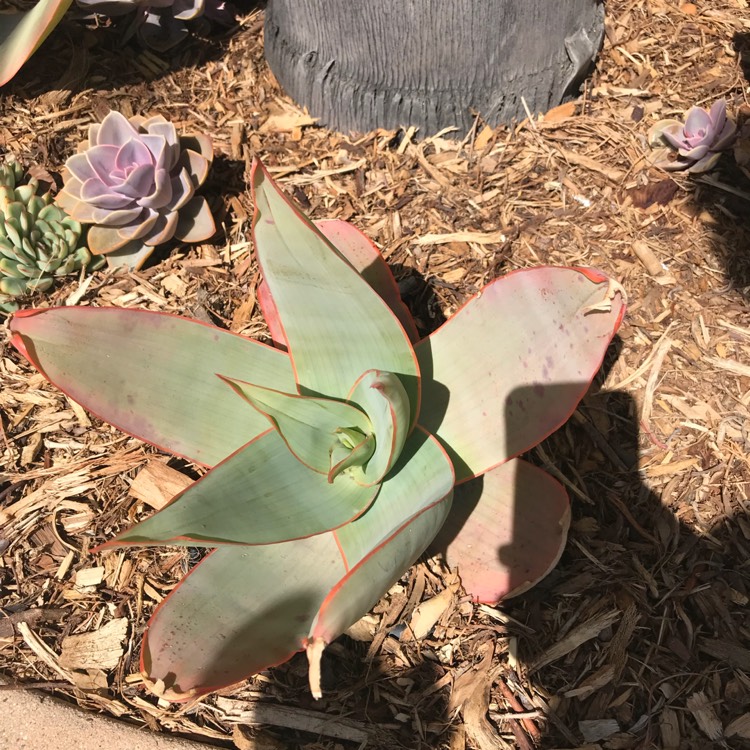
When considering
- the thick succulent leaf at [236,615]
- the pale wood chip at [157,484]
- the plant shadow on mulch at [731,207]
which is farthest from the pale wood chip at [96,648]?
the plant shadow on mulch at [731,207]

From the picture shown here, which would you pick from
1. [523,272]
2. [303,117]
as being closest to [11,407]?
[303,117]

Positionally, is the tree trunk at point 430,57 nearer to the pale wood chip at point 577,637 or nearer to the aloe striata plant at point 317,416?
the aloe striata plant at point 317,416

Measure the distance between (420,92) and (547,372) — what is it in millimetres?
1015

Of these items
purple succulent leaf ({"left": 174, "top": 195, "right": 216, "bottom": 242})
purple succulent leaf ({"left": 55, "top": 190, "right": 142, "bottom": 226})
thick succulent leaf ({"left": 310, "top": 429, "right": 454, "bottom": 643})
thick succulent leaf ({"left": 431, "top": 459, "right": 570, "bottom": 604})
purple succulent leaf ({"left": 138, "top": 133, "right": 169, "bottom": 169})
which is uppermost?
purple succulent leaf ({"left": 138, "top": 133, "right": 169, "bottom": 169})

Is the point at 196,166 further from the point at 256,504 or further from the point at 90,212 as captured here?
the point at 256,504

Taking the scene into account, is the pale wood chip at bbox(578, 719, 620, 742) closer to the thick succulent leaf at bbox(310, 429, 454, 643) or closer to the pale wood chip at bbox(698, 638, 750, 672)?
the pale wood chip at bbox(698, 638, 750, 672)

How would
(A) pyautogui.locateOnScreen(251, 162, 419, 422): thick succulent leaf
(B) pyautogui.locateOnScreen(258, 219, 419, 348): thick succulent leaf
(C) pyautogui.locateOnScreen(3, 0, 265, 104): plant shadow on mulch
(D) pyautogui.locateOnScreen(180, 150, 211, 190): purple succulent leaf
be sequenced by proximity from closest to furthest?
(A) pyautogui.locateOnScreen(251, 162, 419, 422): thick succulent leaf, (B) pyautogui.locateOnScreen(258, 219, 419, 348): thick succulent leaf, (D) pyautogui.locateOnScreen(180, 150, 211, 190): purple succulent leaf, (C) pyautogui.locateOnScreen(3, 0, 265, 104): plant shadow on mulch

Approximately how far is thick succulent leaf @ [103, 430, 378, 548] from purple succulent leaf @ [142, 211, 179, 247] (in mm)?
796

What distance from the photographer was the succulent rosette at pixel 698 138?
1.67 meters

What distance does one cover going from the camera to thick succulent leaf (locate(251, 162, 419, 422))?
1094 mm

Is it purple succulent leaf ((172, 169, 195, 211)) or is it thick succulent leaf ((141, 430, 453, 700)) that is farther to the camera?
purple succulent leaf ((172, 169, 195, 211))

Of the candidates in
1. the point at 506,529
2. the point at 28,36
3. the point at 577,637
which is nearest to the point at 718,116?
the point at 506,529

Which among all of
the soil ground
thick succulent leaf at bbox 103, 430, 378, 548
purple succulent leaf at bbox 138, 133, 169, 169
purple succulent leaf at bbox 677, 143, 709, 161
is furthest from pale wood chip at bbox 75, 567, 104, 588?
purple succulent leaf at bbox 677, 143, 709, 161

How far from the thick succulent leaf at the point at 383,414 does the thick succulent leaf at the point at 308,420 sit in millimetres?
38
